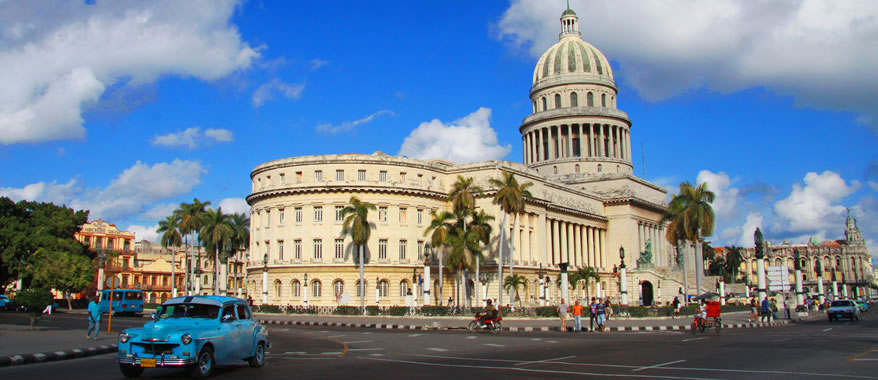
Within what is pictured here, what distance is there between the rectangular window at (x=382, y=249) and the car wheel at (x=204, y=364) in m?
51.4

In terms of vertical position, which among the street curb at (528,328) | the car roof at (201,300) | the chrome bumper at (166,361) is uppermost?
the car roof at (201,300)

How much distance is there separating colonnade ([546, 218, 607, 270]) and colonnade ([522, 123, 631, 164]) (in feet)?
48.6

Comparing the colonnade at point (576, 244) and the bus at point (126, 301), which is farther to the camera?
the colonnade at point (576, 244)

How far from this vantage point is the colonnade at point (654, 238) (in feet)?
300

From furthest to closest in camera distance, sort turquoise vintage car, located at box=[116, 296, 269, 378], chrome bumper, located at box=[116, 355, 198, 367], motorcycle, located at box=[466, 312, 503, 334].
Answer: motorcycle, located at box=[466, 312, 503, 334]
turquoise vintage car, located at box=[116, 296, 269, 378]
chrome bumper, located at box=[116, 355, 198, 367]

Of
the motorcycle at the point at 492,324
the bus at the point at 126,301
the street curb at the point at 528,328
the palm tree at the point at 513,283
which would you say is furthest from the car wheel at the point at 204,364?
the palm tree at the point at 513,283

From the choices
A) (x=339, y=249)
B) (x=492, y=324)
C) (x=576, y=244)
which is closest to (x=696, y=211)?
(x=576, y=244)

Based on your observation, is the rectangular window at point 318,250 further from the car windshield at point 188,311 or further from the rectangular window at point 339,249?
the car windshield at point 188,311

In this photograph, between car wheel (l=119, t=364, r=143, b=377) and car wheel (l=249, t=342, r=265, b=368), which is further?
car wheel (l=249, t=342, r=265, b=368)

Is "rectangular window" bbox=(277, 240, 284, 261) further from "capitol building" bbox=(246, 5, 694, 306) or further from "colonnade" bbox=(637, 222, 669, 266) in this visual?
"colonnade" bbox=(637, 222, 669, 266)

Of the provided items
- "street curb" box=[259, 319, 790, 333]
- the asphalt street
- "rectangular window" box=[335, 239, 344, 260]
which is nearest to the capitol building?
"rectangular window" box=[335, 239, 344, 260]

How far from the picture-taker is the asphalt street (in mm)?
15117

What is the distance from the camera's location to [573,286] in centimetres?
7500

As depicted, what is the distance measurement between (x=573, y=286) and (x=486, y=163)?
15961 mm
